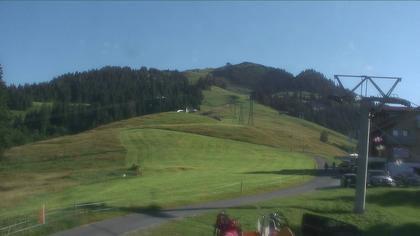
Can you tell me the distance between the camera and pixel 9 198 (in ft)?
153

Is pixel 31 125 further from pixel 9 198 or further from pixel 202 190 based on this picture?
pixel 202 190

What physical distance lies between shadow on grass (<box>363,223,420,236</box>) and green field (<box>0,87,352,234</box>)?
993 centimetres

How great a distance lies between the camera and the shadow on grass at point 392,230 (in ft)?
96.6

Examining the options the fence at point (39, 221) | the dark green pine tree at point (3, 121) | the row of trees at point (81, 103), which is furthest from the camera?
the row of trees at point (81, 103)

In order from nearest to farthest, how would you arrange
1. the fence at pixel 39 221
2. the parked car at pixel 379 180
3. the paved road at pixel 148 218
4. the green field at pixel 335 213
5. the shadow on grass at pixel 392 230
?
the paved road at pixel 148 218 → the fence at pixel 39 221 → the green field at pixel 335 213 → the shadow on grass at pixel 392 230 → the parked car at pixel 379 180

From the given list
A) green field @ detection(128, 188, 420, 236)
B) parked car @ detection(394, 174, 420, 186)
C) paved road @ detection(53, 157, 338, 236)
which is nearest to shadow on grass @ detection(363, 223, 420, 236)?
green field @ detection(128, 188, 420, 236)

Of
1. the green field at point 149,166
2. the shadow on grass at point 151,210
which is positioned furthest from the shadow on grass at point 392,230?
the green field at point 149,166

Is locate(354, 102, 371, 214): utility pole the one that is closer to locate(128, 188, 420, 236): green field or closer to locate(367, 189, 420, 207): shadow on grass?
locate(128, 188, 420, 236): green field

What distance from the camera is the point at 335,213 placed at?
109ft

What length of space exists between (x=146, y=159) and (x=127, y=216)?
4628 centimetres

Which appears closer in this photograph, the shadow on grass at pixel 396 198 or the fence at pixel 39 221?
the fence at pixel 39 221

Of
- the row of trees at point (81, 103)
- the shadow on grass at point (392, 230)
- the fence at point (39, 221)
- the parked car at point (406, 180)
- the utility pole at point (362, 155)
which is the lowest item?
the shadow on grass at point (392, 230)

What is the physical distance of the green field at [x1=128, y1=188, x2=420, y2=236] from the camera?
85.9ft

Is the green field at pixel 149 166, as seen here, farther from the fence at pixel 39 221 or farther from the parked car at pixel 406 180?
the parked car at pixel 406 180
